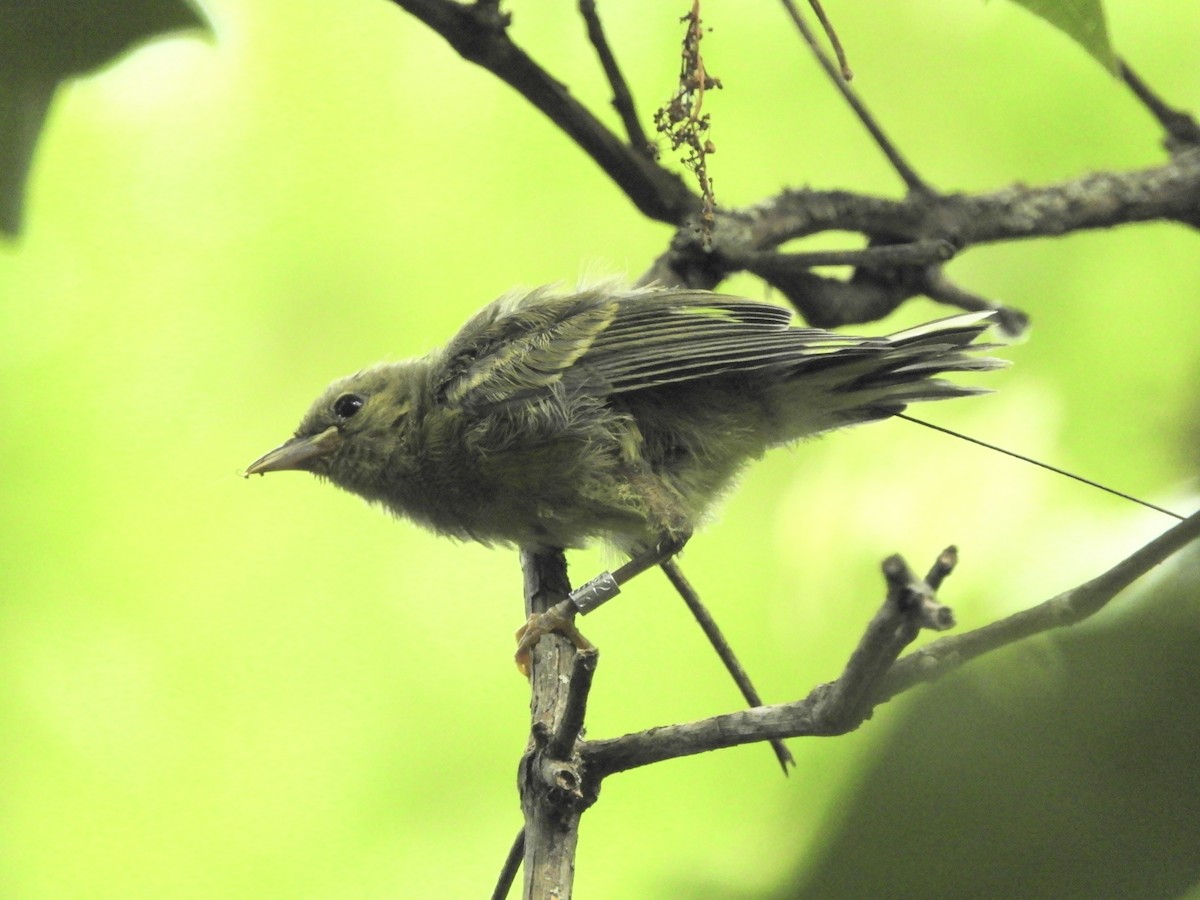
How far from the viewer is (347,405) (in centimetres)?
306

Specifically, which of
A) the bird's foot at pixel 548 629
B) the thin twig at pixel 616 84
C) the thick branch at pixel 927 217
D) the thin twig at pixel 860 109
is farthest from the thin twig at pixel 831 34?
the bird's foot at pixel 548 629

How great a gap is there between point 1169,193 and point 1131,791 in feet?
8.35

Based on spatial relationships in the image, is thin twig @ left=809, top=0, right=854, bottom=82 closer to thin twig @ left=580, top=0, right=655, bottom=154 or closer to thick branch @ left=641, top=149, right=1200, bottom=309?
thin twig @ left=580, top=0, right=655, bottom=154

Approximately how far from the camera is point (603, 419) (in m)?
2.71

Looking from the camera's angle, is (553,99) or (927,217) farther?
(927,217)

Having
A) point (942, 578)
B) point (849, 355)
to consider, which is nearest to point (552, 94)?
point (849, 355)

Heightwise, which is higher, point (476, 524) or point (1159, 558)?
point (476, 524)

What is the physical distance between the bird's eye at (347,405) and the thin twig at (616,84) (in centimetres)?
98

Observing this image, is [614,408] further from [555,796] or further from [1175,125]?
[1175,125]

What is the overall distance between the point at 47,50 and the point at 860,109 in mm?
1837

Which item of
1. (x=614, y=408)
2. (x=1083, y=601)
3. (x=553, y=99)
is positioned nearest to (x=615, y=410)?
(x=614, y=408)

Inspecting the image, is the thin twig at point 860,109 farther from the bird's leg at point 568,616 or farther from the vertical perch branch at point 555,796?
the vertical perch branch at point 555,796

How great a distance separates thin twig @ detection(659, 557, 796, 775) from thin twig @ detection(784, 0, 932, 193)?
1.14m

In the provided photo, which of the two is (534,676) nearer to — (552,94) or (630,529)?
(630,529)
